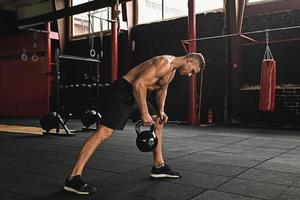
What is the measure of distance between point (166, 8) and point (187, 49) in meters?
1.78

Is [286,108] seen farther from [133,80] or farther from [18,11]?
[18,11]

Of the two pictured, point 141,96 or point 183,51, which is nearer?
point 141,96

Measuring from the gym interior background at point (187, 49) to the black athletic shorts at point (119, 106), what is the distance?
3.08m

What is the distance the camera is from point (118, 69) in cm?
921

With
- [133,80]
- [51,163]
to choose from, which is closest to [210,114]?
[51,163]

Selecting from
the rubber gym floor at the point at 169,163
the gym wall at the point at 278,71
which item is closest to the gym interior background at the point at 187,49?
the gym wall at the point at 278,71

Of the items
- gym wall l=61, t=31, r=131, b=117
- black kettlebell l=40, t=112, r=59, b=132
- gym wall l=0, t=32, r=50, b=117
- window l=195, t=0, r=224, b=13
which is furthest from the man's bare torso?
gym wall l=0, t=32, r=50, b=117

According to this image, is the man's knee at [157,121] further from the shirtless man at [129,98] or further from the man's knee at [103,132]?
the man's knee at [103,132]

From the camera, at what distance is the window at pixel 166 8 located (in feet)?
25.9

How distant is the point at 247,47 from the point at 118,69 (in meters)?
3.66

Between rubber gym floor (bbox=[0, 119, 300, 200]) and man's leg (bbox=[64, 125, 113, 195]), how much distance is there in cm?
5

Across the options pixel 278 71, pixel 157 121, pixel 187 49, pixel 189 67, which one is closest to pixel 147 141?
pixel 157 121

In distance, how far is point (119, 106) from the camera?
7.79 feet

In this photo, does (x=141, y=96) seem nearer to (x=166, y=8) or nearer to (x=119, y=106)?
(x=119, y=106)
